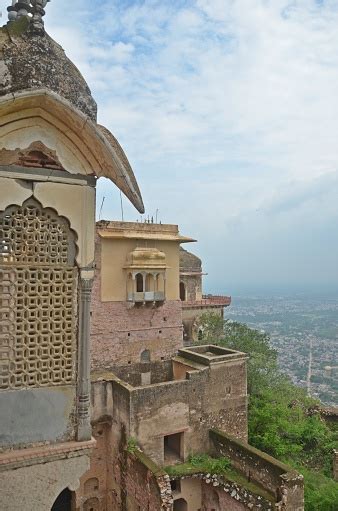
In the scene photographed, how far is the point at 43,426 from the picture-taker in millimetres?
4285

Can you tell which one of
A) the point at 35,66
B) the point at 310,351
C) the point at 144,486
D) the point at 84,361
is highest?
the point at 35,66

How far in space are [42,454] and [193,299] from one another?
23986mm

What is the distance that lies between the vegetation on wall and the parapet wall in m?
2.48

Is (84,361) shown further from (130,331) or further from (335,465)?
(335,465)

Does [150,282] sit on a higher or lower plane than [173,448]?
higher

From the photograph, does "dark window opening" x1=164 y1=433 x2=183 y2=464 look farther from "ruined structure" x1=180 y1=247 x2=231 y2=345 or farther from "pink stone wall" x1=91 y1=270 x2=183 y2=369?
"ruined structure" x1=180 y1=247 x2=231 y2=345

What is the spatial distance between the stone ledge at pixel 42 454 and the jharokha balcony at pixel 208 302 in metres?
22.2

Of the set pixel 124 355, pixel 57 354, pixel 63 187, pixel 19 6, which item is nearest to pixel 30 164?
pixel 63 187

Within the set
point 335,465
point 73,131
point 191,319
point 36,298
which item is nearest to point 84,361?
point 36,298

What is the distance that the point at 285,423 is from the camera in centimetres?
1684

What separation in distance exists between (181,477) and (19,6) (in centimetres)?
1225

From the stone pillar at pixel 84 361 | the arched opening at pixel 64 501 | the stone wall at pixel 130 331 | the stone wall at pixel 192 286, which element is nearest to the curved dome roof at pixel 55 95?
the stone pillar at pixel 84 361

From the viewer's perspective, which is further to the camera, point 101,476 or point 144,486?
point 101,476

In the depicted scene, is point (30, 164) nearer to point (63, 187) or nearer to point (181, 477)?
point (63, 187)
